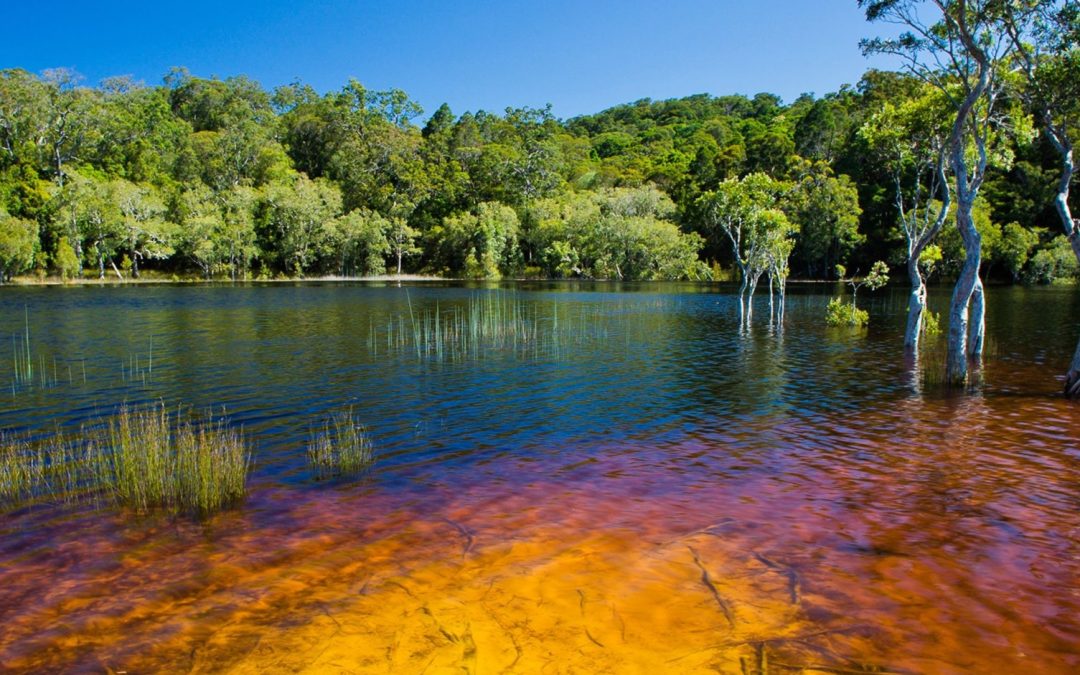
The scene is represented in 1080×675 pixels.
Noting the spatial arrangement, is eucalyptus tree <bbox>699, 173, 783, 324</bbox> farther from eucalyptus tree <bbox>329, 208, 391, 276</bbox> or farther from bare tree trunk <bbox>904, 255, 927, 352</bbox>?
eucalyptus tree <bbox>329, 208, 391, 276</bbox>

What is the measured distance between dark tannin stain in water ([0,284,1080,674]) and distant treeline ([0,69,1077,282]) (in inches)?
2438

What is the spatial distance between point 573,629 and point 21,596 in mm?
5430

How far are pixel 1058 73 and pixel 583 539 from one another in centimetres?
1712

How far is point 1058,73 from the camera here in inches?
635

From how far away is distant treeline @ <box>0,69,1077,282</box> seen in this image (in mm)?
76438

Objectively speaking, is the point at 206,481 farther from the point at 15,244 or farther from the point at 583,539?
the point at 15,244

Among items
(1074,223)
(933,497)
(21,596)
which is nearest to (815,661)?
(933,497)

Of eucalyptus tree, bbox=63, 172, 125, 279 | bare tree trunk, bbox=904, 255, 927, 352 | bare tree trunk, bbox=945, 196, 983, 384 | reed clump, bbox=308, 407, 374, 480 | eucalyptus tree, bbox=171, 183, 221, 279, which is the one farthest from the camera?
eucalyptus tree, bbox=171, 183, 221, 279

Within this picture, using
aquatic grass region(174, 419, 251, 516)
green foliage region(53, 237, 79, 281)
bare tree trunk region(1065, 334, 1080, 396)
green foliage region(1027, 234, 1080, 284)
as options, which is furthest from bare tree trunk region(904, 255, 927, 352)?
green foliage region(53, 237, 79, 281)

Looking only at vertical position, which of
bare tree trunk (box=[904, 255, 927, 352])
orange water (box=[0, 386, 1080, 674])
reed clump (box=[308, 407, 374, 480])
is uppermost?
bare tree trunk (box=[904, 255, 927, 352])

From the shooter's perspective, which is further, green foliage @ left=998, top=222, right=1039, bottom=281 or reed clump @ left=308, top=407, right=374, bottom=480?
green foliage @ left=998, top=222, right=1039, bottom=281

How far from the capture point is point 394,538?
8.04m

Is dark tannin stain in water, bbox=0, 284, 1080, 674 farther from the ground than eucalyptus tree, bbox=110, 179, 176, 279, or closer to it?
closer to it

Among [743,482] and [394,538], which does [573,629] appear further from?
[743,482]
